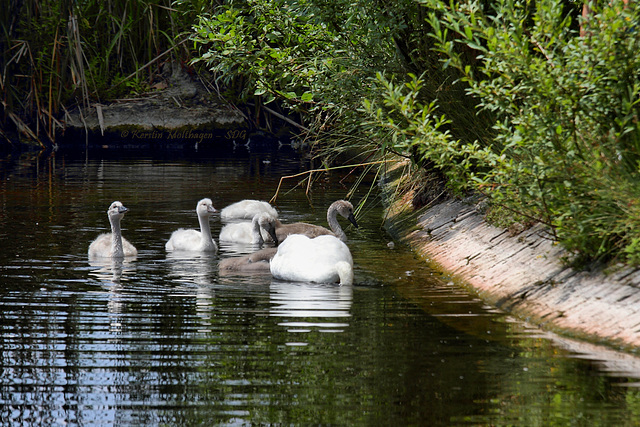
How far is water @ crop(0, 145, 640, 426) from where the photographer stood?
5.51m

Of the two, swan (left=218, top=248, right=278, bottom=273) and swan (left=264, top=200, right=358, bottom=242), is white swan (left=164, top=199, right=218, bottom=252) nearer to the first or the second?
swan (left=264, top=200, right=358, bottom=242)

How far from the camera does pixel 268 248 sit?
11102mm

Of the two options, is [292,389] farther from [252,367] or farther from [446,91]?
[446,91]

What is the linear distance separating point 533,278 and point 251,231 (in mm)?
5220

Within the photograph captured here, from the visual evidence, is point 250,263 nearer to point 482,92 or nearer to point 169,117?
point 482,92

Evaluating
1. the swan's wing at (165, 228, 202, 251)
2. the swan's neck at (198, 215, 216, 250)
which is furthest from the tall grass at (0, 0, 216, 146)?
the swan's wing at (165, 228, 202, 251)

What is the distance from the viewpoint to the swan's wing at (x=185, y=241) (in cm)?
1161

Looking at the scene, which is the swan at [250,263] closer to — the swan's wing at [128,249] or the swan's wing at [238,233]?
the swan's wing at [128,249]

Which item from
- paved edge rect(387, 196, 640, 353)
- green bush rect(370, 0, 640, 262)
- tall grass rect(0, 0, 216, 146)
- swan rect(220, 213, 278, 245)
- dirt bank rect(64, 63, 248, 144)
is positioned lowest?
paved edge rect(387, 196, 640, 353)

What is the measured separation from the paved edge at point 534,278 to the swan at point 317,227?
3.30 feet

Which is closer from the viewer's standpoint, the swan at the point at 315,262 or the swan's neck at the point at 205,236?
the swan at the point at 315,262

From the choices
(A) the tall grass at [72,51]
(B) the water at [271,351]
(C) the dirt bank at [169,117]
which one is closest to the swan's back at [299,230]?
(B) the water at [271,351]

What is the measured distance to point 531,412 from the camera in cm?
545

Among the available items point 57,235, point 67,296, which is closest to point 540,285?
point 67,296
